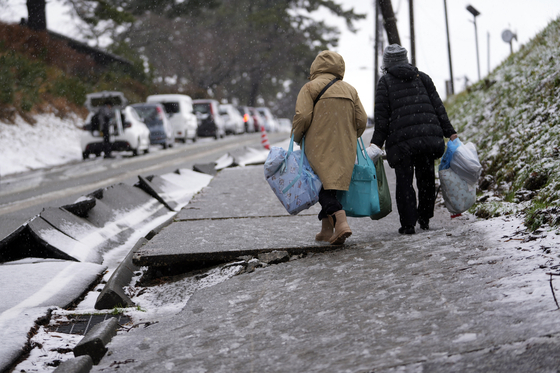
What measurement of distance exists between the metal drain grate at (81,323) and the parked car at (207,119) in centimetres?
2529

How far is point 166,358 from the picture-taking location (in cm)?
292

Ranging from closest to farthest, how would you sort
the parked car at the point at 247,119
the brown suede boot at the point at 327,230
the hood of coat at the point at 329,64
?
1. the hood of coat at the point at 329,64
2. the brown suede boot at the point at 327,230
3. the parked car at the point at 247,119

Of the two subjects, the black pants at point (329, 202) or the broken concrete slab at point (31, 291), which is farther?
the black pants at point (329, 202)

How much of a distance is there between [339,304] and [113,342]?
4.13 ft

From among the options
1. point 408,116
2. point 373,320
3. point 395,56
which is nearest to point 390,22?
point 395,56

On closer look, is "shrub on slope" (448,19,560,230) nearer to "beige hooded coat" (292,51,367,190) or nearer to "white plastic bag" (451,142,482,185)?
"white plastic bag" (451,142,482,185)

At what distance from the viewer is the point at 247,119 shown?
119ft

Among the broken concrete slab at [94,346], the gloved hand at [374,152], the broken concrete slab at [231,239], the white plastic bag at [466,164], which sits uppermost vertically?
the gloved hand at [374,152]

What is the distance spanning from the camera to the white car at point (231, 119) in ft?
110

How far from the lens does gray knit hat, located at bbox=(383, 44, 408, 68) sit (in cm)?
514

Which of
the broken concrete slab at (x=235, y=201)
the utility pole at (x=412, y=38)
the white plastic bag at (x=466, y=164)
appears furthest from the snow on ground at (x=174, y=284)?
the utility pole at (x=412, y=38)

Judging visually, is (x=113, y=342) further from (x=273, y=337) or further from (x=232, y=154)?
(x=232, y=154)

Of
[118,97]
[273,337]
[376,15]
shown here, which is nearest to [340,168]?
[273,337]

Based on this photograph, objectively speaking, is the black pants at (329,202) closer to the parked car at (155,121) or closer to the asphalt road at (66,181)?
the asphalt road at (66,181)
